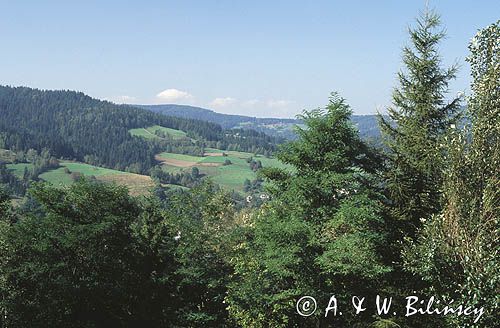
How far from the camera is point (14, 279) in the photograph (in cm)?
2722

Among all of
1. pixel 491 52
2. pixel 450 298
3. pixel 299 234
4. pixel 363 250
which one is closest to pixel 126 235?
pixel 299 234

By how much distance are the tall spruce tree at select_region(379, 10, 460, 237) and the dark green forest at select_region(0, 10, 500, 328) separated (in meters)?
0.07

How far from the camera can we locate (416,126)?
2248 cm

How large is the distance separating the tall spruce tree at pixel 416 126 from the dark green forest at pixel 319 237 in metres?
0.07

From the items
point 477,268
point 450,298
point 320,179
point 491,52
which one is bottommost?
point 450,298

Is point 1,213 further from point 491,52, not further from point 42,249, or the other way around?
point 491,52

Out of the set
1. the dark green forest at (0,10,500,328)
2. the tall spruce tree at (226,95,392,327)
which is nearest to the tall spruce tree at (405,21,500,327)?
the dark green forest at (0,10,500,328)

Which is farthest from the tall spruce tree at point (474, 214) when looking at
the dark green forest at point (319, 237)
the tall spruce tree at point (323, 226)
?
the tall spruce tree at point (323, 226)

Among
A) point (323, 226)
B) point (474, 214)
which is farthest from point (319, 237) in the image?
point (474, 214)

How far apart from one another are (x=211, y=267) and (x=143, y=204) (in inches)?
339

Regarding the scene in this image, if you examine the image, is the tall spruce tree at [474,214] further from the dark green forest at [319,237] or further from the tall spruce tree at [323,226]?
the tall spruce tree at [323,226]

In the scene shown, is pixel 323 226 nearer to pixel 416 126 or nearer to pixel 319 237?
pixel 319 237

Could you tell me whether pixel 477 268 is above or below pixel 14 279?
above

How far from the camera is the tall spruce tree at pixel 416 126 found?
22.0m
